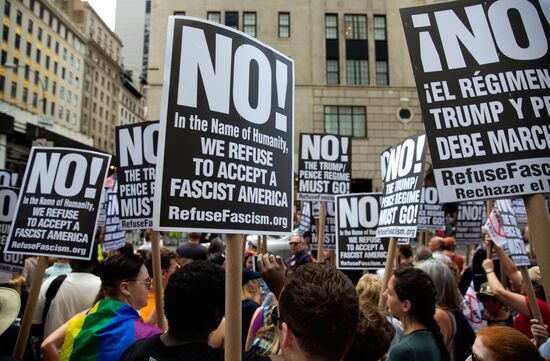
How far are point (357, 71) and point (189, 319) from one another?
100.0 feet

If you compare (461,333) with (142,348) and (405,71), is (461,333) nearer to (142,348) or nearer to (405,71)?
(142,348)

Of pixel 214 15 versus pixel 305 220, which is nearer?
pixel 305 220

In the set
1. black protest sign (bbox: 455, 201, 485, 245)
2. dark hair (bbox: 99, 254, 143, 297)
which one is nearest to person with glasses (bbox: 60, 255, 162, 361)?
dark hair (bbox: 99, 254, 143, 297)

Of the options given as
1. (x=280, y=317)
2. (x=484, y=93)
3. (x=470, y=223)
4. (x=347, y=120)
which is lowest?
(x=280, y=317)

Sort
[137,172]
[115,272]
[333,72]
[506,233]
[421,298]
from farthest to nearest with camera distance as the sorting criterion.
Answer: [333,72], [137,172], [506,233], [115,272], [421,298]

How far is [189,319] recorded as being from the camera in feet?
6.91

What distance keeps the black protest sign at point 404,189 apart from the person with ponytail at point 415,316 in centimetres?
124

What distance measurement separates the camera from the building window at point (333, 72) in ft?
99.5

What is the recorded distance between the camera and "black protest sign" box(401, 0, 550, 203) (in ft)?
8.27

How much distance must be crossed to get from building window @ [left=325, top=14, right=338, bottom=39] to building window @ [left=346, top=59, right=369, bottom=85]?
2.31 meters

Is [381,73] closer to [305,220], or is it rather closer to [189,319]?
[305,220]

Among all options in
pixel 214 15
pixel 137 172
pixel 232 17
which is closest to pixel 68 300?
pixel 137 172

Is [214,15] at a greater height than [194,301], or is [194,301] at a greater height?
[214,15]

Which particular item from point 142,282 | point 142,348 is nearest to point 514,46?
point 142,348
